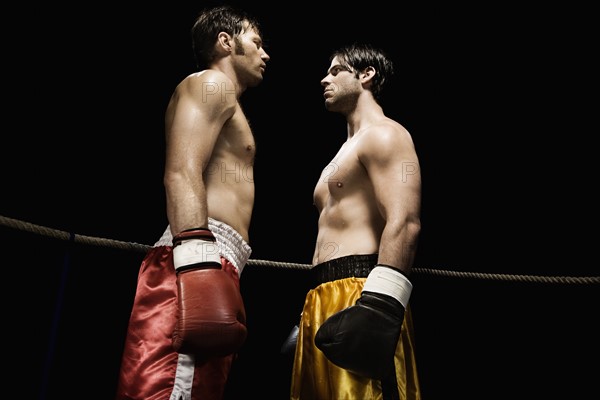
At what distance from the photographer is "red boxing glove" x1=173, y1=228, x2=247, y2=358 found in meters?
0.82

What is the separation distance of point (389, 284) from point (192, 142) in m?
0.47

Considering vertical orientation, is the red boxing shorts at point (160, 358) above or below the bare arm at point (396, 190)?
below

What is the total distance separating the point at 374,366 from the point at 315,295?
0.95 ft

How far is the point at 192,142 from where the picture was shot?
0.99 meters

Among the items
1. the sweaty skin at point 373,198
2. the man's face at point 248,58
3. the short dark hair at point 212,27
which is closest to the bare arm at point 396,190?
the sweaty skin at point 373,198

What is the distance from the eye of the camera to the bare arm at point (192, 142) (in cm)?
93

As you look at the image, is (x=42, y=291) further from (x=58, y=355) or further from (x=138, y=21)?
(x=138, y=21)

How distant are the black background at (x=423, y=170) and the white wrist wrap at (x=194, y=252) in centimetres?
121

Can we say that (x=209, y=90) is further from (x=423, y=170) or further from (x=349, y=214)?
(x=423, y=170)

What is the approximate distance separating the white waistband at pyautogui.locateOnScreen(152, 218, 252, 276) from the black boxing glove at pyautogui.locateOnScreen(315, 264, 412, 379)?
243 millimetres

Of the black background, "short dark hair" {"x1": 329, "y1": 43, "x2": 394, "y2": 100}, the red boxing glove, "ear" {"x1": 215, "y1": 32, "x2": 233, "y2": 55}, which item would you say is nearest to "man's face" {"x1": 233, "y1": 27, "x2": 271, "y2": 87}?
"ear" {"x1": 215, "y1": 32, "x2": 233, "y2": 55}

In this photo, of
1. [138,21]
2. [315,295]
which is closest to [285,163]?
[138,21]

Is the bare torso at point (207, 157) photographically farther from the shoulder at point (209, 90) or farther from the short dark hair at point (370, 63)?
the short dark hair at point (370, 63)

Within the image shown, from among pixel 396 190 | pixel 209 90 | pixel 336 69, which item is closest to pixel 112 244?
pixel 209 90
